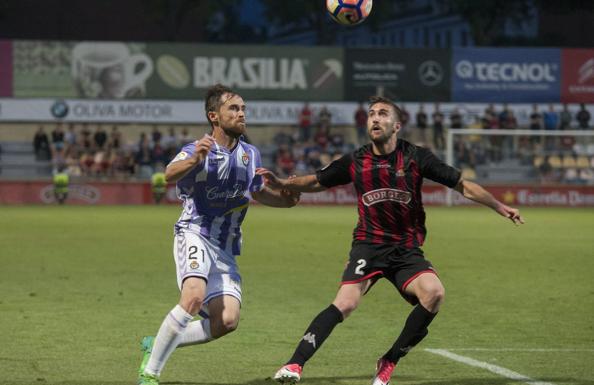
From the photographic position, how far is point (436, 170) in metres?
8.02

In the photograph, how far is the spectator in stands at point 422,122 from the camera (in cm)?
4312

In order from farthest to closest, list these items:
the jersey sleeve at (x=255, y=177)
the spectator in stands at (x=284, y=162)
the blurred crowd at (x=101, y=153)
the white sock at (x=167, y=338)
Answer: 1. the spectator in stands at (x=284, y=162)
2. the blurred crowd at (x=101, y=153)
3. the jersey sleeve at (x=255, y=177)
4. the white sock at (x=167, y=338)

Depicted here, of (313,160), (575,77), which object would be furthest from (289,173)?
(575,77)

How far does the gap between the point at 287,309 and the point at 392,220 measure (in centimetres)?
479

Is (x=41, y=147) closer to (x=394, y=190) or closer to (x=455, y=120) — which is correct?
(x=455, y=120)

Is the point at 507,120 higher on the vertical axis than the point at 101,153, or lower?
higher

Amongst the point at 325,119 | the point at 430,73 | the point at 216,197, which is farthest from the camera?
the point at 430,73

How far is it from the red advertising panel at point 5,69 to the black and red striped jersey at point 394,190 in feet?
126

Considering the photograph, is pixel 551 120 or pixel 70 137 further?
pixel 551 120

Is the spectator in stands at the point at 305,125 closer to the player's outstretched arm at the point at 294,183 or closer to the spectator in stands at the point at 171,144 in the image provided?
the spectator in stands at the point at 171,144

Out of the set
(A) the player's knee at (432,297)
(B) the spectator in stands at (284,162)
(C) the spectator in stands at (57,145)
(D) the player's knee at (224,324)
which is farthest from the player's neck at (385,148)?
(C) the spectator in stands at (57,145)

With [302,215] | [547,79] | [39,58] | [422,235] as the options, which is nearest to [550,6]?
[547,79]

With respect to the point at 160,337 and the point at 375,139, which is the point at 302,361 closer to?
the point at 160,337

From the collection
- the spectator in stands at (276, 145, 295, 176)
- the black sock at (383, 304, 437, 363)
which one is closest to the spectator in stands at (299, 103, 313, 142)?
the spectator in stands at (276, 145, 295, 176)
